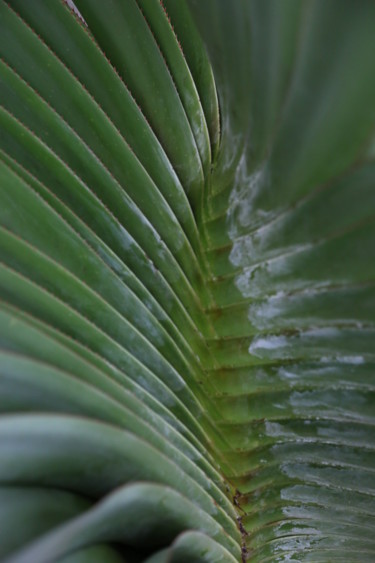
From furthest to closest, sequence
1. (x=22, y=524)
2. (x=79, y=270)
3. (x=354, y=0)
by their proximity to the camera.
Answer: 1. (x=79, y=270)
2. (x=22, y=524)
3. (x=354, y=0)

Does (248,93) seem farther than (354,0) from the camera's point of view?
Yes

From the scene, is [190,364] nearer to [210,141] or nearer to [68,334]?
[68,334]

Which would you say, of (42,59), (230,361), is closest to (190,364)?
(230,361)

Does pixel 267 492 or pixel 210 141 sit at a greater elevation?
pixel 210 141

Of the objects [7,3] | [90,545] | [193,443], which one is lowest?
[90,545]

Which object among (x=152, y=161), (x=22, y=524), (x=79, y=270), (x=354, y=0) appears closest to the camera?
(x=354, y=0)

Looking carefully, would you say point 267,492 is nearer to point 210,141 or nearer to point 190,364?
point 190,364
